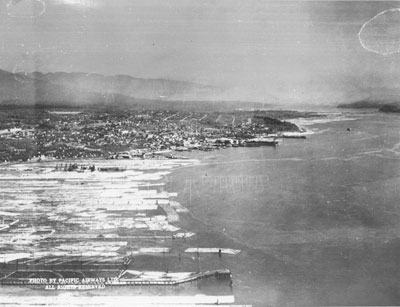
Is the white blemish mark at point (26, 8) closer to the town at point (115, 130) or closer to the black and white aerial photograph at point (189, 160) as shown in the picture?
the black and white aerial photograph at point (189, 160)

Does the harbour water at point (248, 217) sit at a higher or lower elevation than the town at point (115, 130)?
lower

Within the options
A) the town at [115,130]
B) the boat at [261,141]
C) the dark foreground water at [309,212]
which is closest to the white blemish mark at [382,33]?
the town at [115,130]

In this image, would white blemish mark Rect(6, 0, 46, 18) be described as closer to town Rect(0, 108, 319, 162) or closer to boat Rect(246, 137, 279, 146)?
town Rect(0, 108, 319, 162)

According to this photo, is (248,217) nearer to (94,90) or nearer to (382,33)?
(94,90)

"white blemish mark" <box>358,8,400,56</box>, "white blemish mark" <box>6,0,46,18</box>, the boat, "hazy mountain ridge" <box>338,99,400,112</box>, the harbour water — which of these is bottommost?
the harbour water

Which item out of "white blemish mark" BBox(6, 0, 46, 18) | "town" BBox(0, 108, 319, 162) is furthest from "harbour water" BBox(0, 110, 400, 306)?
"white blemish mark" BBox(6, 0, 46, 18)
